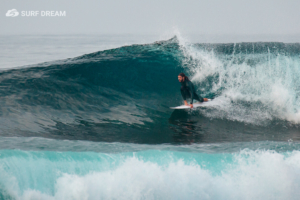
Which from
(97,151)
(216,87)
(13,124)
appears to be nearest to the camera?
(97,151)

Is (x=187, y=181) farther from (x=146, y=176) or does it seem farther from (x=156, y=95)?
(x=156, y=95)

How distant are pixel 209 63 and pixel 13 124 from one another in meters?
6.07

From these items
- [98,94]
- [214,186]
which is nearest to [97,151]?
[214,186]

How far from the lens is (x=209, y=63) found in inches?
347

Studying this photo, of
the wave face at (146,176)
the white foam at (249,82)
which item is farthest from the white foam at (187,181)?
the white foam at (249,82)

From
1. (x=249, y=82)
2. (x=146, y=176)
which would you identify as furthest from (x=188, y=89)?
(x=146, y=176)

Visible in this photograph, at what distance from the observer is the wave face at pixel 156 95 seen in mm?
5418

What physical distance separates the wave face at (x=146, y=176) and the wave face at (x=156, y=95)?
113cm

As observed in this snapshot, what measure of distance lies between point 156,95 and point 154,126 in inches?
77.3

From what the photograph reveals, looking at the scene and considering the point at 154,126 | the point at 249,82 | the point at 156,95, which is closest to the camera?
the point at 154,126

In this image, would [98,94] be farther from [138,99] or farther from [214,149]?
[214,149]

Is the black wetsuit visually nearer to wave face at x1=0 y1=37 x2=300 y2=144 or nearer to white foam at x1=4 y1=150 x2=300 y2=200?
wave face at x1=0 y1=37 x2=300 y2=144

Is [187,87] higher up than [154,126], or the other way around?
[187,87]

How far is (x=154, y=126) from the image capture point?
5.78 meters
